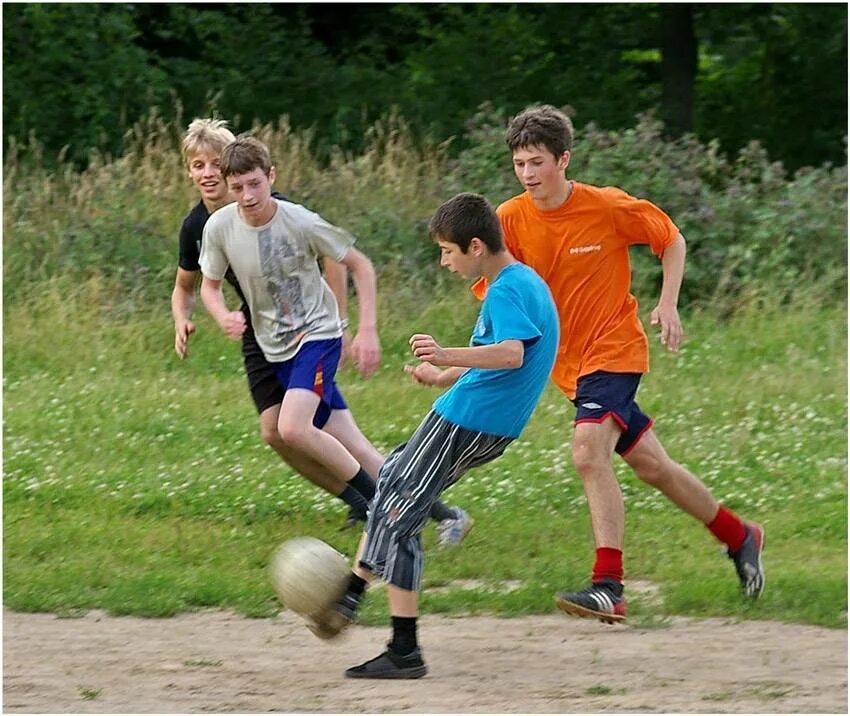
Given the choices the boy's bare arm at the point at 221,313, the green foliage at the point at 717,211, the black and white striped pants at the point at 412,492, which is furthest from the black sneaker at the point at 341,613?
the green foliage at the point at 717,211

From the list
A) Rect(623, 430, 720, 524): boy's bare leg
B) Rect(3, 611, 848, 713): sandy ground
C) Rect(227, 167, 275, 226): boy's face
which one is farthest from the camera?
Rect(227, 167, 275, 226): boy's face

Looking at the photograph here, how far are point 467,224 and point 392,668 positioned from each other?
1.53 meters

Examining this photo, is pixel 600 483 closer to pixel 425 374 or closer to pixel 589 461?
pixel 589 461

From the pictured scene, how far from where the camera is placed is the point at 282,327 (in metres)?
7.20

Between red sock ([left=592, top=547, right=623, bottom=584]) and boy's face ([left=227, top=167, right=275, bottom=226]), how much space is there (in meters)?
2.04

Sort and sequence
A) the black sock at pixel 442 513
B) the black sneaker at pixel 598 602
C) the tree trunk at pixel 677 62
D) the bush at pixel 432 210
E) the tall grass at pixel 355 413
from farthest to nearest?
the tree trunk at pixel 677 62 → the bush at pixel 432 210 → the black sock at pixel 442 513 → the tall grass at pixel 355 413 → the black sneaker at pixel 598 602

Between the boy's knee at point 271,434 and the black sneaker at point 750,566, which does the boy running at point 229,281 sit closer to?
the boy's knee at point 271,434

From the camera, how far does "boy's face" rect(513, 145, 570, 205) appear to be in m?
6.25

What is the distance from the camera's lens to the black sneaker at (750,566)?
6.68 metres

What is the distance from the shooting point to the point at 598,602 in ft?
20.1

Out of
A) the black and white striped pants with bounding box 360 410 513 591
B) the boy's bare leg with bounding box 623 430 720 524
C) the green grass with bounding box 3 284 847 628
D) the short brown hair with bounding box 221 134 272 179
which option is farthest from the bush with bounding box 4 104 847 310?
the black and white striped pants with bounding box 360 410 513 591

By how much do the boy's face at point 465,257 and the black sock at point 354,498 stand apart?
6.75 ft

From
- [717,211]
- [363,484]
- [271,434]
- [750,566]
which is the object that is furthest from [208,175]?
[717,211]

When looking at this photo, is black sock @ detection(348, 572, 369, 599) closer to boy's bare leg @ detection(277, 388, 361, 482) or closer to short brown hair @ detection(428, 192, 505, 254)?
short brown hair @ detection(428, 192, 505, 254)
